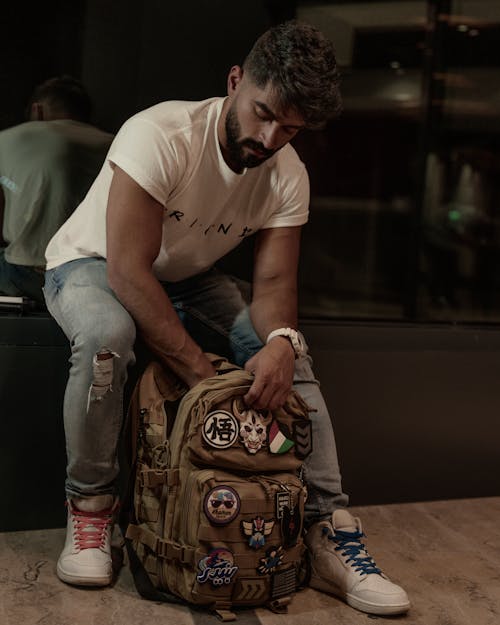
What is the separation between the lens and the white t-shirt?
2191mm

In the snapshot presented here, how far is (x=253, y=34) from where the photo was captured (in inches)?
125

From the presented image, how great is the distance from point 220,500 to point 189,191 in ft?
2.86

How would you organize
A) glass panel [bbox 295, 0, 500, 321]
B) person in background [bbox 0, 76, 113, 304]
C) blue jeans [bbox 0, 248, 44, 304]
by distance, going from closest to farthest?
blue jeans [bbox 0, 248, 44, 304], person in background [bbox 0, 76, 113, 304], glass panel [bbox 295, 0, 500, 321]

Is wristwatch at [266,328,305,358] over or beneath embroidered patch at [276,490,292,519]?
over

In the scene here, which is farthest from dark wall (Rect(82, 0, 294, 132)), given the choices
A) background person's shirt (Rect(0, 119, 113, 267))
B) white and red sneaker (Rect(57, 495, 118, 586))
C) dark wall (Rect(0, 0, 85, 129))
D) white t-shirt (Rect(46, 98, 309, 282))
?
white and red sneaker (Rect(57, 495, 118, 586))

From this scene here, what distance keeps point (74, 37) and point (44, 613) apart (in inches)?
79.5

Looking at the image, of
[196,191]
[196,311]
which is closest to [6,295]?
[196,311]

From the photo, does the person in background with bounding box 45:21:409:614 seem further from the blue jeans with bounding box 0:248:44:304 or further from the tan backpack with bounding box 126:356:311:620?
the blue jeans with bounding box 0:248:44:304

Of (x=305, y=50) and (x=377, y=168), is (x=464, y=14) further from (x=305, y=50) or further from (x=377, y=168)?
(x=305, y=50)

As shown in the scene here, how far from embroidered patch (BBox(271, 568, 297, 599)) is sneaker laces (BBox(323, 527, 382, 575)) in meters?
0.18

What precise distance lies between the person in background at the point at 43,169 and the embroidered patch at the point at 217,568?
1.28 meters

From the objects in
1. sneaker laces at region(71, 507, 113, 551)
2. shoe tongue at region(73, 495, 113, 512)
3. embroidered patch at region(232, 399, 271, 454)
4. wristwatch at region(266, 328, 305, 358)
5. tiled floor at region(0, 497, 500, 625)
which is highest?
wristwatch at region(266, 328, 305, 358)

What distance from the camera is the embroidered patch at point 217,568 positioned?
1.98m

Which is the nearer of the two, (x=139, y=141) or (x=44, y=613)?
(x=44, y=613)
